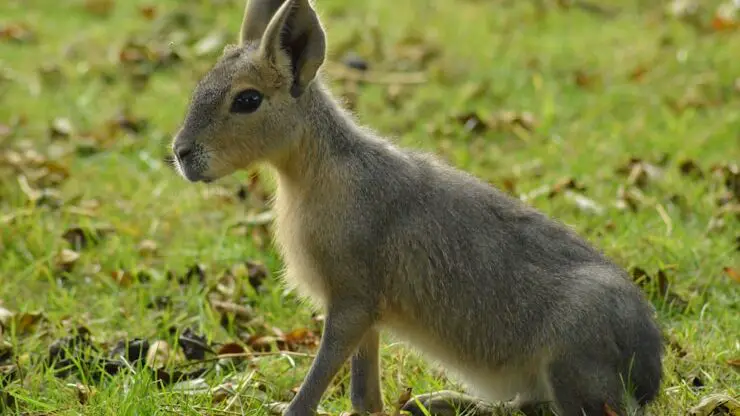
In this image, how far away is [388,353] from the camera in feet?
14.7

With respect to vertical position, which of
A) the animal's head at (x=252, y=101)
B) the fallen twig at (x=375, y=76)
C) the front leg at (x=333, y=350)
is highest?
the animal's head at (x=252, y=101)

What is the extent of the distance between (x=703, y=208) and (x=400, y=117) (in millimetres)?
2087

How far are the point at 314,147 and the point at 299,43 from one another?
13.1 inches

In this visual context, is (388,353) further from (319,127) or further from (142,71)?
(142,71)

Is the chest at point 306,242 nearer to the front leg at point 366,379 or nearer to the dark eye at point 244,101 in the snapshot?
the front leg at point 366,379

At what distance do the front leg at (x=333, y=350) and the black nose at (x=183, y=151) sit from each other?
2.16ft

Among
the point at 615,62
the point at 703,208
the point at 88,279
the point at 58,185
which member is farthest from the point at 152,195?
the point at 615,62

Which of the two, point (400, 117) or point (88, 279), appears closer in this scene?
point (88, 279)

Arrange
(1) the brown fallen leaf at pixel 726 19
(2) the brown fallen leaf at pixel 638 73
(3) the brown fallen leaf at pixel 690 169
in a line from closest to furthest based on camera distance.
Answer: (3) the brown fallen leaf at pixel 690 169 < (2) the brown fallen leaf at pixel 638 73 < (1) the brown fallen leaf at pixel 726 19

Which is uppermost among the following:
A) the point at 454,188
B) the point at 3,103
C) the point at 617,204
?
the point at 454,188

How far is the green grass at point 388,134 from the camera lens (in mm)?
4395

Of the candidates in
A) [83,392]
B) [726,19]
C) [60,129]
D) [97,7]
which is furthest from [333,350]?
[97,7]

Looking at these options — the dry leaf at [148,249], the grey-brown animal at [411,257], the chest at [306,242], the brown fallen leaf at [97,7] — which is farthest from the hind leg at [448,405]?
the brown fallen leaf at [97,7]

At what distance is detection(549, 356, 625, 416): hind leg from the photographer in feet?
12.0
